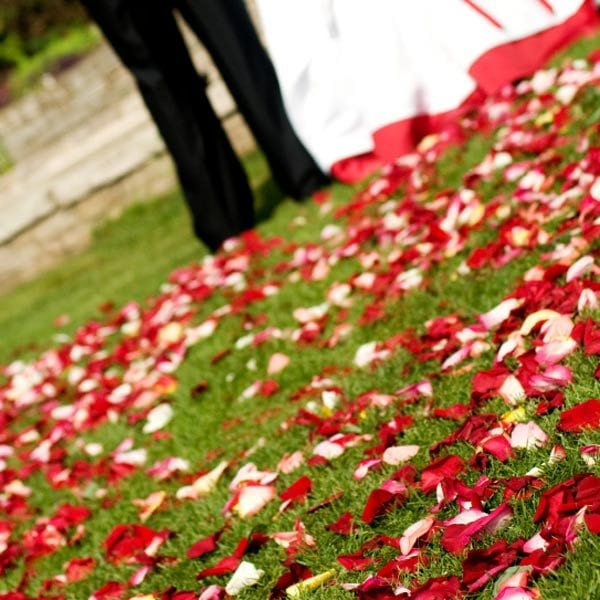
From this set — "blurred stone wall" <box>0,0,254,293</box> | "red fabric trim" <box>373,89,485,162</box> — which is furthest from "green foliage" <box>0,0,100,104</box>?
"red fabric trim" <box>373,89,485,162</box>

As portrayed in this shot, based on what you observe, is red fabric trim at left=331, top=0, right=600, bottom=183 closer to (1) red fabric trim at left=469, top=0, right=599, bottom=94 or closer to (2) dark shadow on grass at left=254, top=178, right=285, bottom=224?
(1) red fabric trim at left=469, top=0, right=599, bottom=94

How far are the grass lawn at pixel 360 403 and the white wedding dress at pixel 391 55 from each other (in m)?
0.57

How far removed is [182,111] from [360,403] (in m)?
2.83

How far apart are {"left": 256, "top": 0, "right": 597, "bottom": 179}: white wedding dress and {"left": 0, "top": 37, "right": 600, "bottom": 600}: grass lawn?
566 mm

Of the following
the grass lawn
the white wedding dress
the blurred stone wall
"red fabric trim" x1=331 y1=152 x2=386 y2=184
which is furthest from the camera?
the blurred stone wall

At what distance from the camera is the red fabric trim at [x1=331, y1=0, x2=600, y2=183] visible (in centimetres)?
240

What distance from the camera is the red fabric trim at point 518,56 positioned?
2.40 meters

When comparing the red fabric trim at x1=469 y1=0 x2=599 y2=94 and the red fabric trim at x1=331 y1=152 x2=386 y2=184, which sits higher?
the red fabric trim at x1=469 y1=0 x2=599 y2=94

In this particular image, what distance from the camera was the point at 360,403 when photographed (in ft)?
8.88

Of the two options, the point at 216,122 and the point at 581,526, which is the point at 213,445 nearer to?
the point at 581,526

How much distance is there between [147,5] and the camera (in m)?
4.89

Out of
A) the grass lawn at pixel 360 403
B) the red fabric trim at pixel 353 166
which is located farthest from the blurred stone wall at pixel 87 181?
the red fabric trim at pixel 353 166

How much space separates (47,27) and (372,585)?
1642 cm

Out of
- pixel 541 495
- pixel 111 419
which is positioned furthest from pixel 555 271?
pixel 111 419
